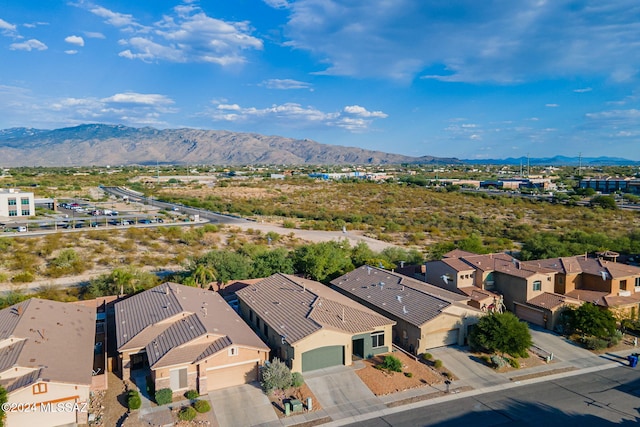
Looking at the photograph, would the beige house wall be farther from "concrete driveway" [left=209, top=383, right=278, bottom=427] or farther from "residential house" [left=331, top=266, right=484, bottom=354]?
"residential house" [left=331, top=266, right=484, bottom=354]

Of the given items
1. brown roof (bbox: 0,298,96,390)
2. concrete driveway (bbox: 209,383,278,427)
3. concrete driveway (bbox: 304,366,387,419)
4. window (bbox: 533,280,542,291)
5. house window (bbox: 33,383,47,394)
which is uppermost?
window (bbox: 533,280,542,291)

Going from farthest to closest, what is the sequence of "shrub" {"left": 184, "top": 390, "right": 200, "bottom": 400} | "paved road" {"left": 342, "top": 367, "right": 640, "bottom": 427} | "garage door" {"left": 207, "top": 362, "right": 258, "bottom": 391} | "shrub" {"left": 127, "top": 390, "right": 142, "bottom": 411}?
"garage door" {"left": 207, "top": 362, "right": 258, "bottom": 391}, "shrub" {"left": 184, "top": 390, "right": 200, "bottom": 400}, "shrub" {"left": 127, "top": 390, "right": 142, "bottom": 411}, "paved road" {"left": 342, "top": 367, "right": 640, "bottom": 427}

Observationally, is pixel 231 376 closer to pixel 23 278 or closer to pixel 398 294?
pixel 398 294

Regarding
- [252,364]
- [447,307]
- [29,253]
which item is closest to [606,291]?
[447,307]

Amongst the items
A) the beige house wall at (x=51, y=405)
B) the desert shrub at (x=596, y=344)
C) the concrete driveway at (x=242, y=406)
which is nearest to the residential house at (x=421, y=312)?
the desert shrub at (x=596, y=344)

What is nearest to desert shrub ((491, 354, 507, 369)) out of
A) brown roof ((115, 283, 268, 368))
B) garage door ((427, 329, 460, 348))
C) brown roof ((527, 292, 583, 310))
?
garage door ((427, 329, 460, 348))

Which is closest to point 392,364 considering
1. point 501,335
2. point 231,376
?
point 501,335

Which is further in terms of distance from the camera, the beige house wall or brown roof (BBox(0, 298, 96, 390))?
brown roof (BBox(0, 298, 96, 390))
